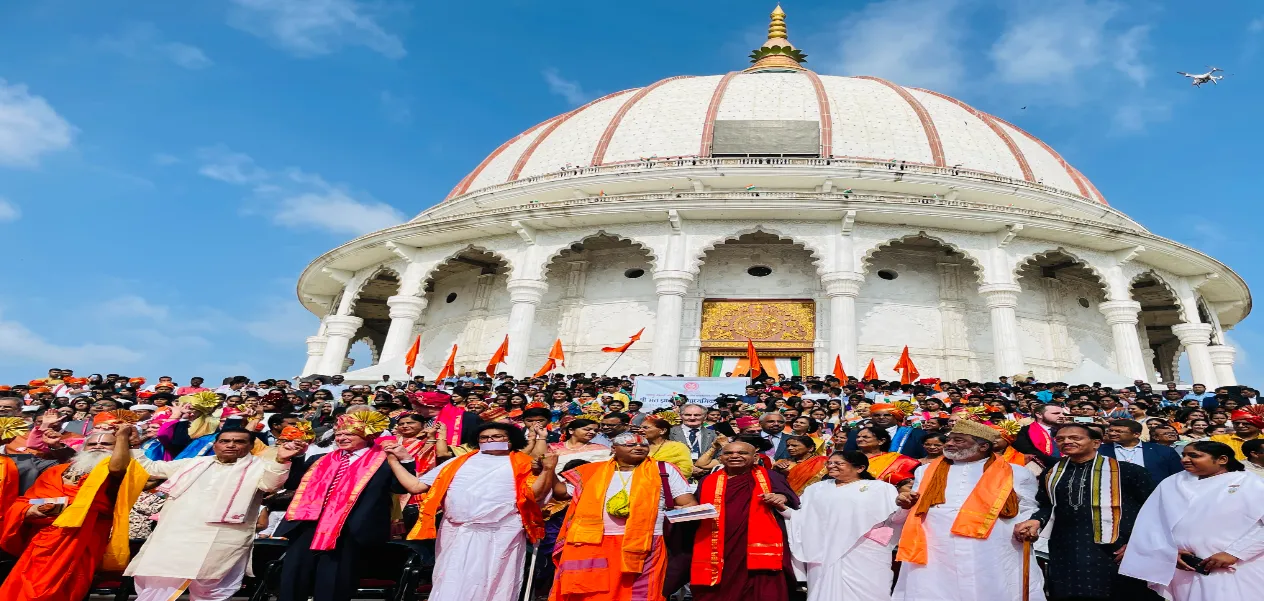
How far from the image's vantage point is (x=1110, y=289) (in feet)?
57.7

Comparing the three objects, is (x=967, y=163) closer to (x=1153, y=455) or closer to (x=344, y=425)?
(x=1153, y=455)

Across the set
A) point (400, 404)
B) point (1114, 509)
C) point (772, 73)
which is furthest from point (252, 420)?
point (772, 73)

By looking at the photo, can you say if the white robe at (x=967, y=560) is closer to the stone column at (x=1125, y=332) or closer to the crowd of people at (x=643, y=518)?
the crowd of people at (x=643, y=518)

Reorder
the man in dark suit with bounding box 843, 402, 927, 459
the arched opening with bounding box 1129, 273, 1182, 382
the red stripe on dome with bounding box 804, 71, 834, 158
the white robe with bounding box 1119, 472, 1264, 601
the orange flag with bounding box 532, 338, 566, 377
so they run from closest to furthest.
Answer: the white robe with bounding box 1119, 472, 1264, 601, the man in dark suit with bounding box 843, 402, 927, 459, the orange flag with bounding box 532, 338, 566, 377, the arched opening with bounding box 1129, 273, 1182, 382, the red stripe on dome with bounding box 804, 71, 834, 158

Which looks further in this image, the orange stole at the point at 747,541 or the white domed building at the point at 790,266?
the white domed building at the point at 790,266

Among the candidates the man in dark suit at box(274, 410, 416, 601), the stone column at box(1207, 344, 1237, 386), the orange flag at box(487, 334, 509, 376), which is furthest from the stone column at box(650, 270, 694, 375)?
the stone column at box(1207, 344, 1237, 386)

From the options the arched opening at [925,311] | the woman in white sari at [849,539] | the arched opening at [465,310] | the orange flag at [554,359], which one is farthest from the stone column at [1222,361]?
the woman in white sari at [849,539]

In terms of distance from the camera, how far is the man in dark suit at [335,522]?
14.7 ft

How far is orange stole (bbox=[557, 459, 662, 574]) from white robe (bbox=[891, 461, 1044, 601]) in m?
1.55

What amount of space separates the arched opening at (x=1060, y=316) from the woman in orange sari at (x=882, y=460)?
47.0ft

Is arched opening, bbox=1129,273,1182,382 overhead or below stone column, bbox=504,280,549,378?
overhead

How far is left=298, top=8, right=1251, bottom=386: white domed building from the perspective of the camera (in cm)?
1711

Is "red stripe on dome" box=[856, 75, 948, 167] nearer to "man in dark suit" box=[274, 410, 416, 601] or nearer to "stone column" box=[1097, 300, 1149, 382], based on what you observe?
"stone column" box=[1097, 300, 1149, 382]

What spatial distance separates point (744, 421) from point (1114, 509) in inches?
126
